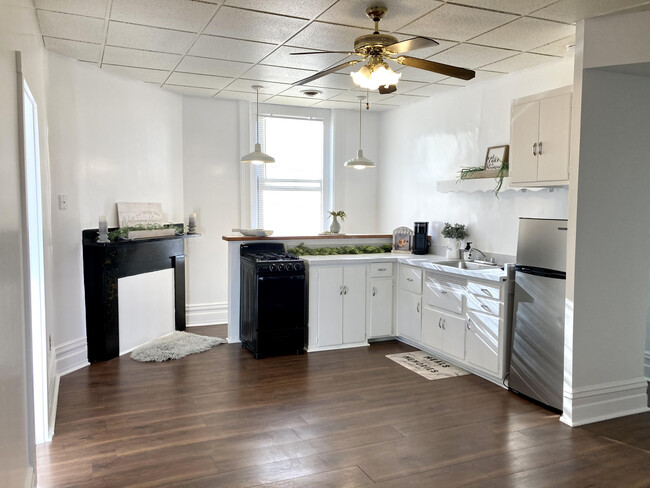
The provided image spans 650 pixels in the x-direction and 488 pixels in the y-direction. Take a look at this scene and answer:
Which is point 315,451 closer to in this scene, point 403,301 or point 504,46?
point 403,301

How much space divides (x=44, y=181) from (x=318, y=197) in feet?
11.8

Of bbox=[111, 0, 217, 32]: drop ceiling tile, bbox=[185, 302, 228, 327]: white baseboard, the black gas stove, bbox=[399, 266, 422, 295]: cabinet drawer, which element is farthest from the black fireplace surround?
bbox=[399, 266, 422, 295]: cabinet drawer

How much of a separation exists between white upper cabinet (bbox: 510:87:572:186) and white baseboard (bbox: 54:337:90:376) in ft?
13.0

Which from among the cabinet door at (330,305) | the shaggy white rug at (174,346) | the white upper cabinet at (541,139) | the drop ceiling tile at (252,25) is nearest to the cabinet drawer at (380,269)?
the cabinet door at (330,305)

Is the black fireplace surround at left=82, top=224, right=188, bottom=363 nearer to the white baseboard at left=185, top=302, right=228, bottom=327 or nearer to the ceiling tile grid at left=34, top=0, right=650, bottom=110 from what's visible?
the white baseboard at left=185, top=302, right=228, bottom=327

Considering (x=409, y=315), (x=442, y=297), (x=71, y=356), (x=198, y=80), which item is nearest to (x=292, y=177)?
(x=198, y=80)

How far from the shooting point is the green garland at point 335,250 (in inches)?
210

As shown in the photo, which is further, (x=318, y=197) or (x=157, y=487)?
(x=318, y=197)

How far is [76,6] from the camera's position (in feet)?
10.3

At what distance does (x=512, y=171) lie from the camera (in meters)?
4.00

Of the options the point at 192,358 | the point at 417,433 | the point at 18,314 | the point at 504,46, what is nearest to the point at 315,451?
the point at 417,433

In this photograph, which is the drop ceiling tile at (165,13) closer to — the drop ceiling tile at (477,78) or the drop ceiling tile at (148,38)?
the drop ceiling tile at (148,38)

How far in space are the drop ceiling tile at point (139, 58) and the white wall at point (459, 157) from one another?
9.46ft

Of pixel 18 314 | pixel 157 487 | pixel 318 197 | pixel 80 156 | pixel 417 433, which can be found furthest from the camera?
pixel 318 197
